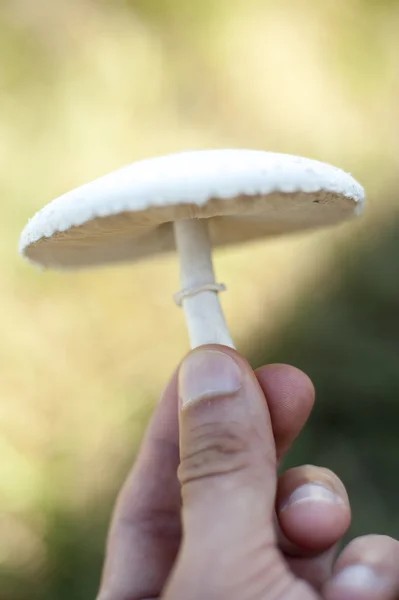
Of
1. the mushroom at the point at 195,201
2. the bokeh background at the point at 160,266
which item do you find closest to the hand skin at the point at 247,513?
the mushroom at the point at 195,201

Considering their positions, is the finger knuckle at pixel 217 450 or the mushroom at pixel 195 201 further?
the finger knuckle at pixel 217 450

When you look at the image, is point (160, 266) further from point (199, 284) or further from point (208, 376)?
point (208, 376)

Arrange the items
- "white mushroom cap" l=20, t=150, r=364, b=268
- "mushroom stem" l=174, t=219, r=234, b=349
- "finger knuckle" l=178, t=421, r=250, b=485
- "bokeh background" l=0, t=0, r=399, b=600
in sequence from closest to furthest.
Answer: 1. "white mushroom cap" l=20, t=150, r=364, b=268
2. "finger knuckle" l=178, t=421, r=250, b=485
3. "mushroom stem" l=174, t=219, r=234, b=349
4. "bokeh background" l=0, t=0, r=399, b=600

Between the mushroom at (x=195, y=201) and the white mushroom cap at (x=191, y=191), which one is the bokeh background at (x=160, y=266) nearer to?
the mushroom at (x=195, y=201)

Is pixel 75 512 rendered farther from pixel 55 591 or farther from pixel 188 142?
pixel 188 142

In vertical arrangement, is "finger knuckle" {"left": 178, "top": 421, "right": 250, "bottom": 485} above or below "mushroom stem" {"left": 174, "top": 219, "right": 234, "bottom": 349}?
below

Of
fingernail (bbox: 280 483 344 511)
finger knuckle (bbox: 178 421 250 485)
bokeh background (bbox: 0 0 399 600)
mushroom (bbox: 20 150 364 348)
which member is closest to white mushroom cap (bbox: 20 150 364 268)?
mushroom (bbox: 20 150 364 348)

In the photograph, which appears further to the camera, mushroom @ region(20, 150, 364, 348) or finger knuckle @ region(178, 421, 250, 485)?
finger knuckle @ region(178, 421, 250, 485)

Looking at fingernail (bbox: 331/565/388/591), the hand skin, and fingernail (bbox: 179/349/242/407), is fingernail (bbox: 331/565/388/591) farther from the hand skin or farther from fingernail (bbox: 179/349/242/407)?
fingernail (bbox: 179/349/242/407)

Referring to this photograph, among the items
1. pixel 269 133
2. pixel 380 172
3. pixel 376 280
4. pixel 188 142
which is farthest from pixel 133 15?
pixel 376 280

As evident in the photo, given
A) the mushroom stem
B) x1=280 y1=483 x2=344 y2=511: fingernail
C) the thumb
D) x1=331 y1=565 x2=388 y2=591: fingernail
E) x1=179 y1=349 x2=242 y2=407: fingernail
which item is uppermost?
the mushroom stem
